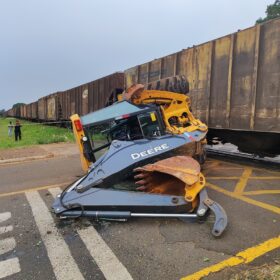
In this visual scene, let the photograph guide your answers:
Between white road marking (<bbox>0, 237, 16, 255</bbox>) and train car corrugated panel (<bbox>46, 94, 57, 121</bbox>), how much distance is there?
73.5 ft

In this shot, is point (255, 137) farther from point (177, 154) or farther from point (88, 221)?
point (88, 221)

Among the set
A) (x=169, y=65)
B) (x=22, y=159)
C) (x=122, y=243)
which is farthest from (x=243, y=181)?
(x=22, y=159)

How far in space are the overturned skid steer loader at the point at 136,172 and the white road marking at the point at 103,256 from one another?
0.30 m

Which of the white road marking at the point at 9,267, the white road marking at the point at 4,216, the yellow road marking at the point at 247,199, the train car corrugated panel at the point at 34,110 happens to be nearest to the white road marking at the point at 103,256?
the white road marking at the point at 9,267

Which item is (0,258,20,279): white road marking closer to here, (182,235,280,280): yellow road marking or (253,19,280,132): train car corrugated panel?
(182,235,280,280): yellow road marking

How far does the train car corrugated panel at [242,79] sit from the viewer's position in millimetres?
7402

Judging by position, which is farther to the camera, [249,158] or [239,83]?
[249,158]

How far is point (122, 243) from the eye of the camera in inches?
141

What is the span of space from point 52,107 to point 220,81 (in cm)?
2022

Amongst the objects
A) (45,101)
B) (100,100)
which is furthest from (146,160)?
(45,101)

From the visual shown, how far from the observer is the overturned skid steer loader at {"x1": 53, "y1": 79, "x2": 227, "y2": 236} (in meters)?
3.92

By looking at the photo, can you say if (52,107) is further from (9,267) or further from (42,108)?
(9,267)

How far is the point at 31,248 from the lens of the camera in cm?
353

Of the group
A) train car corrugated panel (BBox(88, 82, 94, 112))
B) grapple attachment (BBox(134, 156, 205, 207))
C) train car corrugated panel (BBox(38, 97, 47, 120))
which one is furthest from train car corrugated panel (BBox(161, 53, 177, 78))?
train car corrugated panel (BBox(38, 97, 47, 120))
